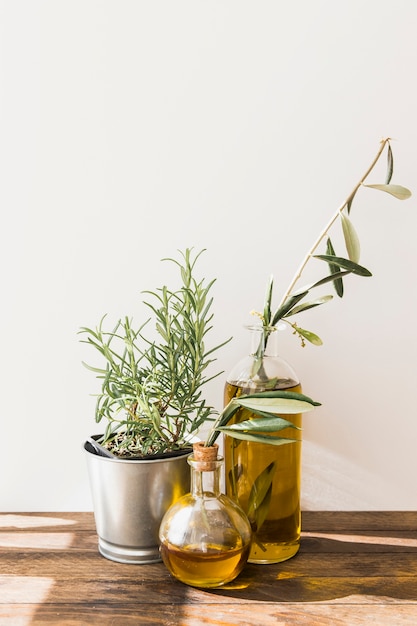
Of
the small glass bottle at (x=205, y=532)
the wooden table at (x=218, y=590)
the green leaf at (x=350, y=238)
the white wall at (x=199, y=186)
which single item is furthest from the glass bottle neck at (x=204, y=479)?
the green leaf at (x=350, y=238)

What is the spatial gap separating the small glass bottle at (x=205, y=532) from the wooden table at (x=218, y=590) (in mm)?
25

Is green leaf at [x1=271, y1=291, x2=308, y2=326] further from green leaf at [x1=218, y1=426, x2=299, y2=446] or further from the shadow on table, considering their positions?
the shadow on table

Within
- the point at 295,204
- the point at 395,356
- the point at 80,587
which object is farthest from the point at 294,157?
the point at 80,587

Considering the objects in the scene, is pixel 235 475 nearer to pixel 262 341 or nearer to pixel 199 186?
pixel 262 341

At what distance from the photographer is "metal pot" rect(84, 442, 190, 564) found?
86cm

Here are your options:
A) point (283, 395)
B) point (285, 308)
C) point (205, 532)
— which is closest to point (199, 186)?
point (285, 308)

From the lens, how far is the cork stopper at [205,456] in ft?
2.71

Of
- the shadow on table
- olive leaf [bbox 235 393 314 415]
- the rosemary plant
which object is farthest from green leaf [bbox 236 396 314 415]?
the shadow on table

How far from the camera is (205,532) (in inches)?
32.0

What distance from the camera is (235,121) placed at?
1.02 metres

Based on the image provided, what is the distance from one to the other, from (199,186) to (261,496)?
0.45 meters

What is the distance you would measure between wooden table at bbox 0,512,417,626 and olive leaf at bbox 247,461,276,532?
0.19 ft

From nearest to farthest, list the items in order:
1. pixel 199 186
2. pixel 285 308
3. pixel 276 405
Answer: pixel 276 405 → pixel 285 308 → pixel 199 186

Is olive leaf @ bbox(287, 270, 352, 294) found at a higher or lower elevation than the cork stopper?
higher
